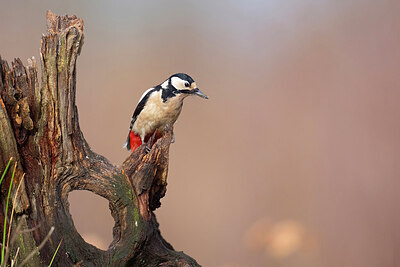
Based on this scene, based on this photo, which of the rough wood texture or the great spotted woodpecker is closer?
the rough wood texture

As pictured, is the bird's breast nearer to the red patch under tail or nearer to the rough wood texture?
the red patch under tail

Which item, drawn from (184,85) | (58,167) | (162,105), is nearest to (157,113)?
(162,105)

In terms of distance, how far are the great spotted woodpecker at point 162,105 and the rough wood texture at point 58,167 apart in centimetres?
61

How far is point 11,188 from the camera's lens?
47.8 inches

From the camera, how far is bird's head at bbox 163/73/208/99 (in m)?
2.00

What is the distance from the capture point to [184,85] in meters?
2.01

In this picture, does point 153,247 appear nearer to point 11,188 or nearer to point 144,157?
point 144,157

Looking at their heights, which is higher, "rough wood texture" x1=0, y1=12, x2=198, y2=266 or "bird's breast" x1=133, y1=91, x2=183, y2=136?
"bird's breast" x1=133, y1=91, x2=183, y2=136

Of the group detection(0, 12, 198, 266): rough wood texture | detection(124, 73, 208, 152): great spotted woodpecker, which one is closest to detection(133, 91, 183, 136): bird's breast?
detection(124, 73, 208, 152): great spotted woodpecker

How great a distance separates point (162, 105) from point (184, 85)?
0.15 meters

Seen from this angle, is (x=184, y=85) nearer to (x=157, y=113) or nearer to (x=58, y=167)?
(x=157, y=113)

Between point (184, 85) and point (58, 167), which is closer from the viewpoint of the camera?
point (58, 167)

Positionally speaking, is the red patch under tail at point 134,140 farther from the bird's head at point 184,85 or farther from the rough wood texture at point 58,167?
the rough wood texture at point 58,167

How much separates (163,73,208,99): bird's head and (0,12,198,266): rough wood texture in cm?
60
